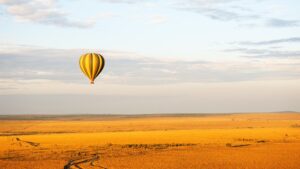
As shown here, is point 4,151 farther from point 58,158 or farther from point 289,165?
point 289,165

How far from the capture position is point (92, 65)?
3991cm

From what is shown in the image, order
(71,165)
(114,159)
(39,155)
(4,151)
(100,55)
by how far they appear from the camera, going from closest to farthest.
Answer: (71,165), (114,159), (39,155), (4,151), (100,55)

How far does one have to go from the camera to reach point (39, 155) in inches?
1304

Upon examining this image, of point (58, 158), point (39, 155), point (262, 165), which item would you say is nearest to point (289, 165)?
point (262, 165)

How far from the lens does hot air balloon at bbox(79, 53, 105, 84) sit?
3988 centimetres

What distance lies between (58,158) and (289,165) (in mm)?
13428

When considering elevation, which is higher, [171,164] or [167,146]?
[167,146]

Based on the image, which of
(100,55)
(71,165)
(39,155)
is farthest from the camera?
(100,55)

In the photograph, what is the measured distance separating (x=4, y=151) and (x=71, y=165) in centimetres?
1175

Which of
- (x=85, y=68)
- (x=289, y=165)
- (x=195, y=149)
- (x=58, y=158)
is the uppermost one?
(x=85, y=68)

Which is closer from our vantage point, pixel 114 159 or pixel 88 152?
pixel 114 159

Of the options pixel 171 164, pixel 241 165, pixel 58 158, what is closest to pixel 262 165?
pixel 241 165

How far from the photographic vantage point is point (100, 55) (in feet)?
132

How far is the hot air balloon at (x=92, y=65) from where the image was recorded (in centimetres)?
3988
